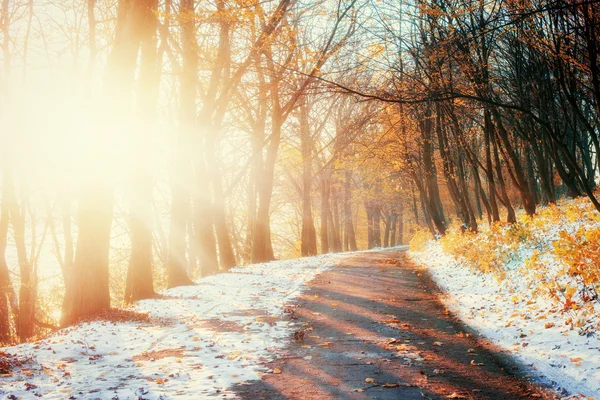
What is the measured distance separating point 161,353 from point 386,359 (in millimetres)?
3029

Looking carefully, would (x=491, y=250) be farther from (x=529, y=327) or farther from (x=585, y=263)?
(x=529, y=327)

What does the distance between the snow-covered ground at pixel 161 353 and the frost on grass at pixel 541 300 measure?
129 inches

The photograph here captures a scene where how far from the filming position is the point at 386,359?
20.4 feet

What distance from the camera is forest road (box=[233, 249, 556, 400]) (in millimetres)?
5086

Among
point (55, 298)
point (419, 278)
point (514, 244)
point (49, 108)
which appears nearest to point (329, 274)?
point (419, 278)

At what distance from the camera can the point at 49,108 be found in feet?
71.4

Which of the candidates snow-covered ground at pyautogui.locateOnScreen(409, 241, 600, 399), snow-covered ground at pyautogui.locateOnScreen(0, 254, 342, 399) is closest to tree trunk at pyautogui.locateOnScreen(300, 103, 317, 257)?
snow-covered ground at pyautogui.locateOnScreen(409, 241, 600, 399)

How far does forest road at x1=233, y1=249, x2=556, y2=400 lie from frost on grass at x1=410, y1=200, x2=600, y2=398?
1.18ft

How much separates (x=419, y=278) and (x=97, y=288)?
349 inches

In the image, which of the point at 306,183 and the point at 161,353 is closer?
the point at 161,353

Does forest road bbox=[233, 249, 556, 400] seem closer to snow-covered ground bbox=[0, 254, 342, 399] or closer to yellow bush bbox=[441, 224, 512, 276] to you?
snow-covered ground bbox=[0, 254, 342, 399]

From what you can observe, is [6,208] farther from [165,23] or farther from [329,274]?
[329,274]

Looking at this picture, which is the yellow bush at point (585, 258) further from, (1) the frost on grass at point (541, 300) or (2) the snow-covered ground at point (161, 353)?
(2) the snow-covered ground at point (161, 353)

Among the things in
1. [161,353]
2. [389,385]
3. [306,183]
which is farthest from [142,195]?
[306,183]
